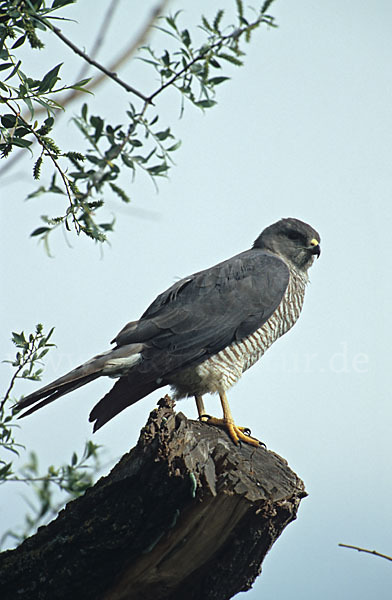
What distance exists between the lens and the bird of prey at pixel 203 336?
4641 millimetres

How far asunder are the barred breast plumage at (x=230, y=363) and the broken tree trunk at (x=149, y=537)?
71.8 inches

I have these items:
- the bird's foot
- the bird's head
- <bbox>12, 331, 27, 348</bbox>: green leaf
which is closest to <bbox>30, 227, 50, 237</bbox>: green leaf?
<bbox>12, 331, 27, 348</bbox>: green leaf

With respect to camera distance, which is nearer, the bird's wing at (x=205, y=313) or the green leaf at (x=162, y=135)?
the green leaf at (x=162, y=135)

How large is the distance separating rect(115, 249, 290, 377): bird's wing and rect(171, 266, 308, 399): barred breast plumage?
74 mm

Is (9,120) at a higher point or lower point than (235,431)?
higher

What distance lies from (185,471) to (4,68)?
1777mm

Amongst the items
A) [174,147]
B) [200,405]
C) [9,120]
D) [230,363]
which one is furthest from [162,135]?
[200,405]

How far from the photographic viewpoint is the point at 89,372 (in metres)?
4.30

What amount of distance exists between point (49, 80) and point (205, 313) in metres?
2.76

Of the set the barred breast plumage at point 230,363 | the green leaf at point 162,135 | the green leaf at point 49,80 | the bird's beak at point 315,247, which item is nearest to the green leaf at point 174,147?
the green leaf at point 162,135

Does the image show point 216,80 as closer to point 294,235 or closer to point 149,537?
point 149,537

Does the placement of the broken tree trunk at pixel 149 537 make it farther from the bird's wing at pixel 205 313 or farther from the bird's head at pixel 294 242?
the bird's head at pixel 294 242

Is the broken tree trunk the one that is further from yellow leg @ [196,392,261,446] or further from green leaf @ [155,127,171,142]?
green leaf @ [155,127,171,142]

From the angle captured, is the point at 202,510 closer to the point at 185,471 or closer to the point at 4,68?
the point at 185,471
